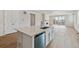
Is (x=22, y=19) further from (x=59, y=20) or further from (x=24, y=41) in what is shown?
(x=59, y=20)

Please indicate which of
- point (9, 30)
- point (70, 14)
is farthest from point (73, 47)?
point (9, 30)

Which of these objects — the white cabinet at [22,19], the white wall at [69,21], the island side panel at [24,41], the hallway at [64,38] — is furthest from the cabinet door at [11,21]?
the white wall at [69,21]

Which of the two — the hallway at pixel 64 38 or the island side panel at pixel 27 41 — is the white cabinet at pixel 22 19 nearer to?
the island side panel at pixel 27 41

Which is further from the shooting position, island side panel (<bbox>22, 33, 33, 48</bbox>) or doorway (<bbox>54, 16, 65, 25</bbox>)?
doorway (<bbox>54, 16, 65, 25</bbox>)

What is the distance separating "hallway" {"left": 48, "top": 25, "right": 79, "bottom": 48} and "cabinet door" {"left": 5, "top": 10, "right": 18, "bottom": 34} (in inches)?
30.9

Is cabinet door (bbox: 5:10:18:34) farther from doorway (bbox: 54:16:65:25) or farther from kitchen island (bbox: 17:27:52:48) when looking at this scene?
doorway (bbox: 54:16:65:25)

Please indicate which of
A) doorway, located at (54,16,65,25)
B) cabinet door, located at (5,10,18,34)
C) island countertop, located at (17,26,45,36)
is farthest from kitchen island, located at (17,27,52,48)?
doorway, located at (54,16,65,25)

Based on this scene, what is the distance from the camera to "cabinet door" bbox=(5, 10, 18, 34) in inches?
68.6

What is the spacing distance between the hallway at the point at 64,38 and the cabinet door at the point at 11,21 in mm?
784

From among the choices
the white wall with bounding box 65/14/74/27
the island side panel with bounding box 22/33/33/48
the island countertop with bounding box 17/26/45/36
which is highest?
the white wall with bounding box 65/14/74/27

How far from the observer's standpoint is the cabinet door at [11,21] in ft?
5.71

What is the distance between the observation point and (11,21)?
1.79 meters
